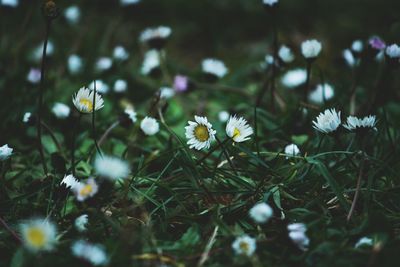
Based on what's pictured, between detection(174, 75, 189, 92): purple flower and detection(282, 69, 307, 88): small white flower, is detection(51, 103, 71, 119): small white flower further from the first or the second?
detection(282, 69, 307, 88): small white flower

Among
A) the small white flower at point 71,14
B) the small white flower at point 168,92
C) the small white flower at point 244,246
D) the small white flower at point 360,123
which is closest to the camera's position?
the small white flower at point 244,246

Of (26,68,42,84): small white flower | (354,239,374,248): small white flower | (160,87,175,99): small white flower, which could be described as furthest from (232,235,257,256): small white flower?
(26,68,42,84): small white flower

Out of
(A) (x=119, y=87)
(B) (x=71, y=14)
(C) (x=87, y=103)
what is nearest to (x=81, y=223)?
(C) (x=87, y=103)

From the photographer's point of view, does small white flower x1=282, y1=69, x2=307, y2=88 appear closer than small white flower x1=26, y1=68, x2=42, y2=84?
A: No

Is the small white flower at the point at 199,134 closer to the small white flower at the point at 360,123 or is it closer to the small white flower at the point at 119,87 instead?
the small white flower at the point at 360,123

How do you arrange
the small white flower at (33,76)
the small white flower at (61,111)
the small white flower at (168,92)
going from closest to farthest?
→ 1. the small white flower at (61,111)
2. the small white flower at (33,76)
3. the small white flower at (168,92)

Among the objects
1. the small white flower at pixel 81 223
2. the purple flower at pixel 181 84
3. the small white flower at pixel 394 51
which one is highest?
the purple flower at pixel 181 84

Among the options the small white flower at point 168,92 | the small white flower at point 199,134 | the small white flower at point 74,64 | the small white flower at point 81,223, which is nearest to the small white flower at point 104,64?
the small white flower at point 74,64
